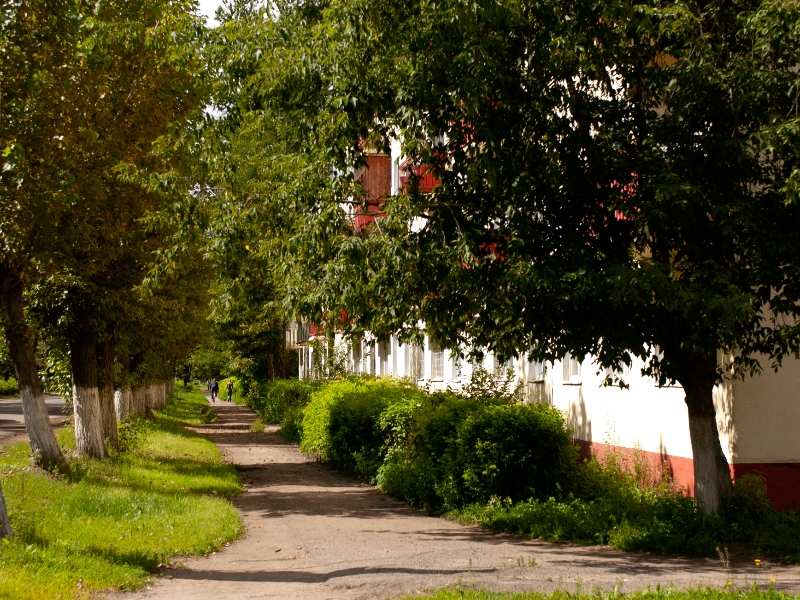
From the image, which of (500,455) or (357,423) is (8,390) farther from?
(500,455)

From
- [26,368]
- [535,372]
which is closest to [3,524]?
[26,368]

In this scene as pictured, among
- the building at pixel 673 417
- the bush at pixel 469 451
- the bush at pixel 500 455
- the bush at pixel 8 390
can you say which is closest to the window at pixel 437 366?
the bush at pixel 469 451

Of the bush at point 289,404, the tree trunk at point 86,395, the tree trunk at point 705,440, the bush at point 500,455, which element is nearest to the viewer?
the tree trunk at point 705,440

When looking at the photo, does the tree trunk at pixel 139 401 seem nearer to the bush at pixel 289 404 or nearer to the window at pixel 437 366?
the bush at pixel 289 404

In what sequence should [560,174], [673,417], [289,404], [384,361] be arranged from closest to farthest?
[560,174], [673,417], [384,361], [289,404]

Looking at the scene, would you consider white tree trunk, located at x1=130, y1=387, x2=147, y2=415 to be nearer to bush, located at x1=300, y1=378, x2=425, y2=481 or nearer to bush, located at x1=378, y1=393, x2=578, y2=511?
bush, located at x1=300, y1=378, x2=425, y2=481

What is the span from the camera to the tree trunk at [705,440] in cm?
1118

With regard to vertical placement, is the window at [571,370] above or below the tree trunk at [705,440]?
above

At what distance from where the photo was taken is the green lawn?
7496mm

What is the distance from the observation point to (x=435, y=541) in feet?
38.4

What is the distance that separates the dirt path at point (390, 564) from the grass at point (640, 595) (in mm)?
456

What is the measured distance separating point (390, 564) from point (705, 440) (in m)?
4.13

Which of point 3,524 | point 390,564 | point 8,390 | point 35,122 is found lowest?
point 390,564

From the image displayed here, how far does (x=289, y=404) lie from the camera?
35.4 metres
